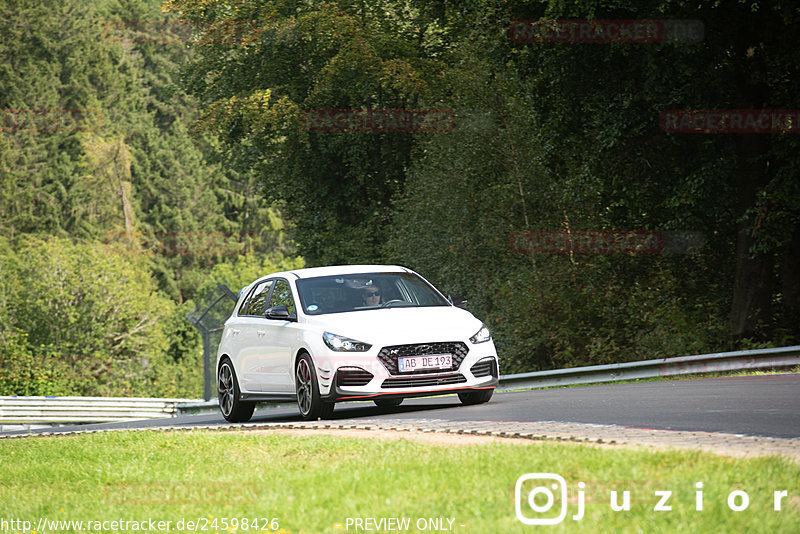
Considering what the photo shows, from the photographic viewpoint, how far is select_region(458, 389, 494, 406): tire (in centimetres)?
1496

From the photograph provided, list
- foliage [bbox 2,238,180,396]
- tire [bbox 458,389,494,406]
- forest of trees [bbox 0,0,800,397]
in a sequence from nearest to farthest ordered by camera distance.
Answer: tire [bbox 458,389,494,406]
forest of trees [bbox 0,0,800,397]
foliage [bbox 2,238,180,396]

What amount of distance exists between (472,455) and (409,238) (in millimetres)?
25364

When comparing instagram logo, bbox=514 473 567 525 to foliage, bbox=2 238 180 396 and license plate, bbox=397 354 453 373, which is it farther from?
foliage, bbox=2 238 180 396

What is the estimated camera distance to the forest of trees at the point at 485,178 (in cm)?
2281

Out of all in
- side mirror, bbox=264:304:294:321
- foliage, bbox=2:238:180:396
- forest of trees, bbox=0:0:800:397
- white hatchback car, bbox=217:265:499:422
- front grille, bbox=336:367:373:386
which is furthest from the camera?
foliage, bbox=2:238:180:396

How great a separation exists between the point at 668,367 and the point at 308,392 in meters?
8.08

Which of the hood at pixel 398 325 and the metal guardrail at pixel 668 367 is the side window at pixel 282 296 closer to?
the hood at pixel 398 325

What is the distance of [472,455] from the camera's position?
9.23m

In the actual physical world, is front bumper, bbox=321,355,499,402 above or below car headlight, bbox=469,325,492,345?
below

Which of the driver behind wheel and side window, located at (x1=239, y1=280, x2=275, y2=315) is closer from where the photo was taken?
the driver behind wheel

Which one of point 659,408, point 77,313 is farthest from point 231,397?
point 77,313

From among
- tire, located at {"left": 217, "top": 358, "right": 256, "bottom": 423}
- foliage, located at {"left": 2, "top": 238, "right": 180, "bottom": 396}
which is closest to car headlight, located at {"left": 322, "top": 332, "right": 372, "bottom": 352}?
tire, located at {"left": 217, "top": 358, "right": 256, "bottom": 423}

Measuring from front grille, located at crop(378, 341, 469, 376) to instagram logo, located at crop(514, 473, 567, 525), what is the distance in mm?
5848

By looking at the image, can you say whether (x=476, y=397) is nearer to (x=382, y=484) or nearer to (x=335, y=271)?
(x=335, y=271)
